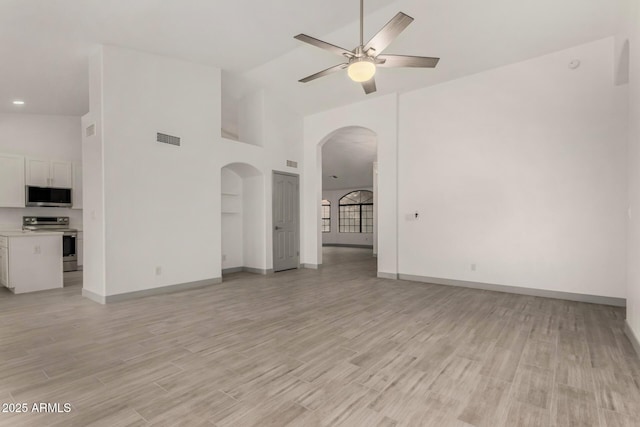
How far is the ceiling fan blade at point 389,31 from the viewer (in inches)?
102

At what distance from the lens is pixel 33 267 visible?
502 cm

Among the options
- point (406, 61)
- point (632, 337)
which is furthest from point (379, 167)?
point (632, 337)

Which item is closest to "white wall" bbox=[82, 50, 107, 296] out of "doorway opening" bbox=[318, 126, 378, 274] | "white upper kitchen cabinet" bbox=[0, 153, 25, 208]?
"white upper kitchen cabinet" bbox=[0, 153, 25, 208]

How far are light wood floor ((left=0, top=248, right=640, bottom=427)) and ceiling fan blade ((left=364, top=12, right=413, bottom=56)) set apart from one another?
280cm

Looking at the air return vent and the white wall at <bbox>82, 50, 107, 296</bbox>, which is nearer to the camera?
the white wall at <bbox>82, 50, 107, 296</bbox>

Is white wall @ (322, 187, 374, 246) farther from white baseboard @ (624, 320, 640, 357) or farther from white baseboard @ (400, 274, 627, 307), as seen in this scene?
white baseboard @ (624, 320, 640, 357)

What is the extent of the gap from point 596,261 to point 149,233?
639 centimetres

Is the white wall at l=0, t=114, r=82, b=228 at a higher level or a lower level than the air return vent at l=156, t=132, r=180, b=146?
higher

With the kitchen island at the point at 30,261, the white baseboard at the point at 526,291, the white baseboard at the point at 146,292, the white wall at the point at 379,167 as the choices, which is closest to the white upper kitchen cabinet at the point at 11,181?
the kitchen island at the point at 30,261

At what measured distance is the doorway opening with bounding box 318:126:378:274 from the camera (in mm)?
10782

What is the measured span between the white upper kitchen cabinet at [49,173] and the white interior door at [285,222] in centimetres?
465

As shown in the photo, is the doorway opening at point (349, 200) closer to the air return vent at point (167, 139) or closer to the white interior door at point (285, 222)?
the white interior door at point (285, 222)

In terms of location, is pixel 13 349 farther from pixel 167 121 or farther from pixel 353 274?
pixel 353 274

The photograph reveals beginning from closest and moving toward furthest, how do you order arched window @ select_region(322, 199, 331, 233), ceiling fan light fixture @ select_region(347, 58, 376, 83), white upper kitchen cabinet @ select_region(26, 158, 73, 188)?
ceiling fan light fixture @ select_region(347, 58, 376, 83)
white upper kitchen cabinet @ select_region(26, 158, 73, 188)
arched window @ select_region(322, 199, 331, 233)
